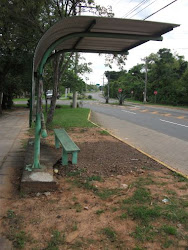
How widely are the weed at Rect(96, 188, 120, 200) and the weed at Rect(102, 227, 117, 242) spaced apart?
884 millimetres

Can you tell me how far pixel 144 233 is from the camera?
3.00m

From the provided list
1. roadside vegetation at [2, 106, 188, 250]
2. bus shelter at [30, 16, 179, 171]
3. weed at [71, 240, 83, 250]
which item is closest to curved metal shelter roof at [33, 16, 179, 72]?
bus shelter at [30, 16, 179, 171]

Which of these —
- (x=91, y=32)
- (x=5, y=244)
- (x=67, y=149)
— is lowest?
(x=5, y=244)

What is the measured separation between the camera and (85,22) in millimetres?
3961

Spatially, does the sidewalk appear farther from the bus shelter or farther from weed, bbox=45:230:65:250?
the bus shelter

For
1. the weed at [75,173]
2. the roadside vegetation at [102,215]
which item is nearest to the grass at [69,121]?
the weed at [75,173]

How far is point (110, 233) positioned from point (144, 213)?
634 mm

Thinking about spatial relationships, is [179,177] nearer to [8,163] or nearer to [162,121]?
[8,163]

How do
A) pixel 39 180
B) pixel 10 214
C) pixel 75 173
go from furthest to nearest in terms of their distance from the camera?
pixel 75 173
pixel 39 180
pixel 10 214

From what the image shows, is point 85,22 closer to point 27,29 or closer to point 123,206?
point 123,206

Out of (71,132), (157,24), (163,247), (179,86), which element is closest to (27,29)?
(71,132)

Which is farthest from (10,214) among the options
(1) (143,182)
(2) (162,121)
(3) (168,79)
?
(3) (168,79)

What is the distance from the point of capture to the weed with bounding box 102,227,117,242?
291 cm

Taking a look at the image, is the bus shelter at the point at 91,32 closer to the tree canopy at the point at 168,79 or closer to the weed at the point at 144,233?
the weed at the point at 144,233
